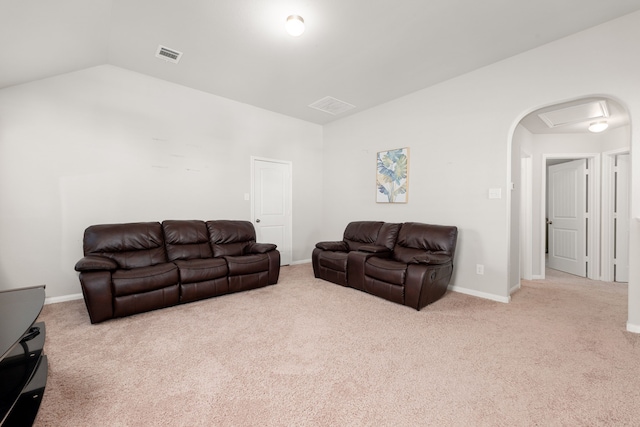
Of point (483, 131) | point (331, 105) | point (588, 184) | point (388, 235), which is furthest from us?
point (331, 105)

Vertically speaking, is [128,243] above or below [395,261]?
above

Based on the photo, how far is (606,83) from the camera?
8.23 feet

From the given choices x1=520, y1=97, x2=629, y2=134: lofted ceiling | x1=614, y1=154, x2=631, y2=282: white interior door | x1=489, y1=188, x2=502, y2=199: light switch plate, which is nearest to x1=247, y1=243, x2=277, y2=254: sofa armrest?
x1=489, y1=188, x2=502, y2=199: light switch plate

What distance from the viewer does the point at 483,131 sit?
335 cm

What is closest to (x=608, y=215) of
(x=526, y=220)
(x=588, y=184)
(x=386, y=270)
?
(x=588, y=184)

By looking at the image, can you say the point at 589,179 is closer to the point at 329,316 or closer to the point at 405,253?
the point at 405,253

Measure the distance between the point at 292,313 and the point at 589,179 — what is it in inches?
204

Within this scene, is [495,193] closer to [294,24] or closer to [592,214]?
[592,214]

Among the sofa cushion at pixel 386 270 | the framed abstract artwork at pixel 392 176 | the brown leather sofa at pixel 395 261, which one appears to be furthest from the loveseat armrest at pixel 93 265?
the framed abstract artwork at pixel 392 176

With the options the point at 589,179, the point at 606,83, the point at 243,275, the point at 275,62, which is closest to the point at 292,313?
the point at 243,275

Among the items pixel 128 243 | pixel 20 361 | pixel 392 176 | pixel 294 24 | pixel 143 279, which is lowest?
pixel 20 361

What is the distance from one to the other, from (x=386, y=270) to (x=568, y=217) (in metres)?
3.98

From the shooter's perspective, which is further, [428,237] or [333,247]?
[333,247]

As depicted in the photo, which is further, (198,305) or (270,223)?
(270,223)
